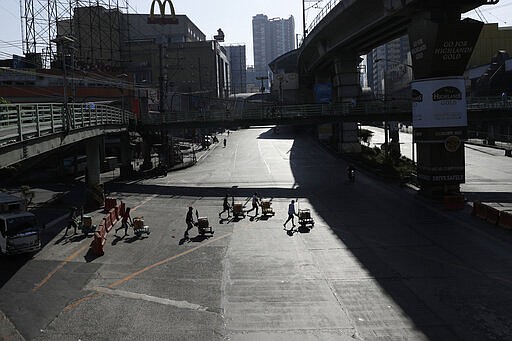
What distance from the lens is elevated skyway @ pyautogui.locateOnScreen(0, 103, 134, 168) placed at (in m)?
18.6

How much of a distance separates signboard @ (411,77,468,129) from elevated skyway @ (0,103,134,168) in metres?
22.6

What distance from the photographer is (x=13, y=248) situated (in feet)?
68.4

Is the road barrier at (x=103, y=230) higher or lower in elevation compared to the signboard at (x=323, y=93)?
lower

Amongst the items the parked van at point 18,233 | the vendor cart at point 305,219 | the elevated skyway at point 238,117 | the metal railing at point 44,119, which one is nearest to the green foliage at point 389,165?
the elevated skyway at point 238,117

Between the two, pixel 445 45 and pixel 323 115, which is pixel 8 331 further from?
pixel 323 115

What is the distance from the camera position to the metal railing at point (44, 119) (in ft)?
62.5

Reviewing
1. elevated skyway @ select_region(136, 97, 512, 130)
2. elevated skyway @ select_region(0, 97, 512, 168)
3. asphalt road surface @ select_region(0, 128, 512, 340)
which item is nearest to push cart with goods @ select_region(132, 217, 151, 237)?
asphalt road surface @ select_region(0, 128, 512, 340)

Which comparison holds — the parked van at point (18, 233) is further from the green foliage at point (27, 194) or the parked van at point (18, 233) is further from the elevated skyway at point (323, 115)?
the elevated skyway at point (323, 115)

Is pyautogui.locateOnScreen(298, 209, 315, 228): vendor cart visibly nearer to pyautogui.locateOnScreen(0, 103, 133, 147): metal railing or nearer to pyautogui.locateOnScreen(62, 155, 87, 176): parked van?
pyautogui.locateOnScreen(0, 103, 133, 147): metal railing

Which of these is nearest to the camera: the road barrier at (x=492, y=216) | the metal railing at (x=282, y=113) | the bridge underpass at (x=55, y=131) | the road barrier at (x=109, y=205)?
the bridge underpass at (x=55, y=131)

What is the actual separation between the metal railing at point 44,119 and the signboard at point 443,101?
22686 millimetres

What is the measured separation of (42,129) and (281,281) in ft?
40.9

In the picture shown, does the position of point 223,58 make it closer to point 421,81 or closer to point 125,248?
point 421,81

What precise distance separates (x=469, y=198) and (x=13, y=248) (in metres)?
28.5
